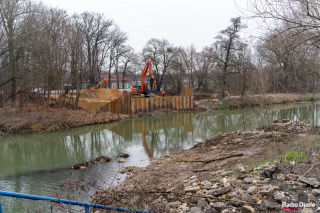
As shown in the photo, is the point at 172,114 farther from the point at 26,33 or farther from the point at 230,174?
the point at 230,174

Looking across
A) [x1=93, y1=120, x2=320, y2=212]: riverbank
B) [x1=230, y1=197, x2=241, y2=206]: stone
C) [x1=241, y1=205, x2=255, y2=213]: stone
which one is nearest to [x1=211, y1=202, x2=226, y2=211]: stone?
[x1=93, y1=120, x2=320, y2=212]: riverbank

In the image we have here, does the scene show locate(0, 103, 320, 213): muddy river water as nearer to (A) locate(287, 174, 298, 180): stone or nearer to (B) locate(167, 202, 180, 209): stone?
(A) locate(287, 174, 298, 180): stone

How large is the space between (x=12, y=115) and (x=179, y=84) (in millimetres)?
27206

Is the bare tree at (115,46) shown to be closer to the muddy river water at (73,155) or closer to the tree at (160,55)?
the tree at (160,55)

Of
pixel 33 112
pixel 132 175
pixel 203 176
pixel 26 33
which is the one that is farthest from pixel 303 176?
pixel 26 33

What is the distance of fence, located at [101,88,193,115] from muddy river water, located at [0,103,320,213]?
17.9ft

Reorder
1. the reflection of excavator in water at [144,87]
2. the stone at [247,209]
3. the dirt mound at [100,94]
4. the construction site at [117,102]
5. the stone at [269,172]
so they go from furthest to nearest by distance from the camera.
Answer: the reflection of excavator in water at [144,87] < the dirt mound at [100,94] < the construction site at [117,102] < the stone at [269,172] < the stone at [247,209]

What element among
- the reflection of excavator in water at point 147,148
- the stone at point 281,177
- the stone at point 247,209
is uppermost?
the stone at point 281,177

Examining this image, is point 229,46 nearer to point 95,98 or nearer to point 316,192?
point 95,98

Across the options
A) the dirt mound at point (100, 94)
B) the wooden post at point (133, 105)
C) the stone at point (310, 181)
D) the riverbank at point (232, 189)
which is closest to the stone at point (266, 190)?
the riverbank at point (232, 189)

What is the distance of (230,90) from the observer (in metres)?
42.8

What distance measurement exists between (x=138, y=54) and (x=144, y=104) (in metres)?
21.7

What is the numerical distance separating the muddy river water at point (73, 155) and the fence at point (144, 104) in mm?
5463

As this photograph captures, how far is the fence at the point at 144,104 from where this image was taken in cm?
2588
